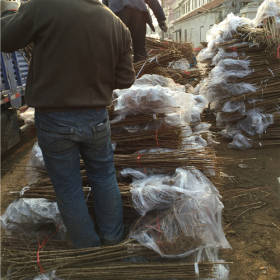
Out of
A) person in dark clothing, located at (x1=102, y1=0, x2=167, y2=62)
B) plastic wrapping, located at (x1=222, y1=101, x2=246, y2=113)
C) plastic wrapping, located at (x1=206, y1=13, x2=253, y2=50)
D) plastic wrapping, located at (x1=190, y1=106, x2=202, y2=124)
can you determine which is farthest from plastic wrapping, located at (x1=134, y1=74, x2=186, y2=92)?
plastic wrapping, located at (x1=206, y1=13, x2=253, y2=50)

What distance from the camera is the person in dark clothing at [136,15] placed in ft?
13.1

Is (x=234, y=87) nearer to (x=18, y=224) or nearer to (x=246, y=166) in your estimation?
(x=246, y=166)

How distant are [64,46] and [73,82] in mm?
242

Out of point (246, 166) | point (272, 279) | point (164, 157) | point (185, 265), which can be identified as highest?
point (164, 157)

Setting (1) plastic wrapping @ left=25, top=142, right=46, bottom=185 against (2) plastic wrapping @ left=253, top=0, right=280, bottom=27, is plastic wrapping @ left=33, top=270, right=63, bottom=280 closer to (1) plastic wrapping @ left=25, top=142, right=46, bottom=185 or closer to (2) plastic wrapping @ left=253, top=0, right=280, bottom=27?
(1) plastic wrapping @ left=25, top=142, right=46, bottom=185

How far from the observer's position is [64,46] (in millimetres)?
Result: 1698

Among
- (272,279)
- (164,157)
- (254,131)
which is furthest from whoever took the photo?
Answer: (254,131)

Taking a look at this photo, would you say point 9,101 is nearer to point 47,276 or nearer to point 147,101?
point 147,101

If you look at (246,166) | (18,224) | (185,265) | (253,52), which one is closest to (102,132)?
(185,265)

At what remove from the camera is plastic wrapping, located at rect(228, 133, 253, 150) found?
5.13 meters

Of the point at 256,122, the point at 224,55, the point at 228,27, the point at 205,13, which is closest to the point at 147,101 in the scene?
the point at 256,122

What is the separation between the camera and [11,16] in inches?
69.4

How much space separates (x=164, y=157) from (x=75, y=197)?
106cm

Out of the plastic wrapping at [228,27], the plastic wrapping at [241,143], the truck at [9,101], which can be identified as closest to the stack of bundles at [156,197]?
the truck at [9,101]
